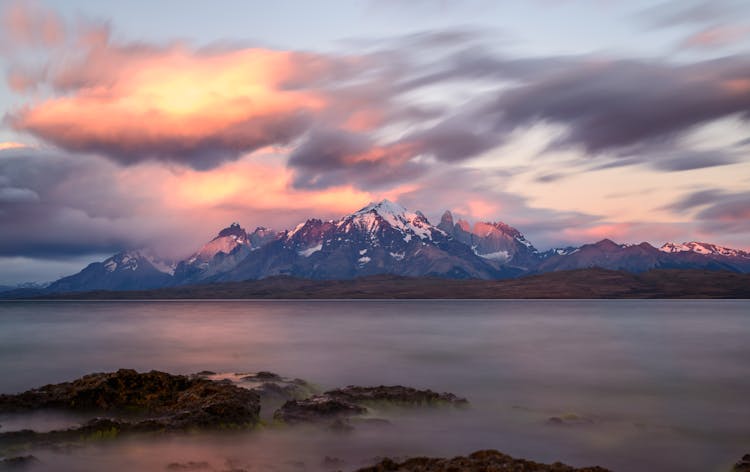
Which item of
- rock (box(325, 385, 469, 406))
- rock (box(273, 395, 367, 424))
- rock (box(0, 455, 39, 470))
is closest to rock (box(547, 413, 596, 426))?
rock (box(325, 385, 469, 406))

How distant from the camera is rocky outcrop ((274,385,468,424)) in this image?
80.9ft

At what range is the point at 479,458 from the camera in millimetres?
16625

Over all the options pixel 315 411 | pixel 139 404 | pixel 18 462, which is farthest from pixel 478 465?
pixel 139 404

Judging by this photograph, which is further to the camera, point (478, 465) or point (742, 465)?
point (742, 465)

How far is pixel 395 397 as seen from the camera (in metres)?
28.6

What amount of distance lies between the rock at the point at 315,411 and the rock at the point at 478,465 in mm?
8370

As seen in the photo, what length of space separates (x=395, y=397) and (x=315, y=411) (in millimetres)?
5108

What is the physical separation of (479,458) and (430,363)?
34.2m

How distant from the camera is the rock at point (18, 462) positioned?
17.7m

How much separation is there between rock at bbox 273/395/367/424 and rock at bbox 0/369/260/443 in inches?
51.6

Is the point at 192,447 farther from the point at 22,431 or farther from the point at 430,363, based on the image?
the point at 430,363

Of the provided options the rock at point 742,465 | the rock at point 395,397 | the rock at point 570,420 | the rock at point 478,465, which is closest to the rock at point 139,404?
the rock at point 395,397

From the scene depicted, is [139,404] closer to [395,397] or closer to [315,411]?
[315,411]

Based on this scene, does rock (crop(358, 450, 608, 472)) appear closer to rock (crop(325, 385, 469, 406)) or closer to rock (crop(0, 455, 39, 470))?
rock (crop(0, 455, 39, 470))
